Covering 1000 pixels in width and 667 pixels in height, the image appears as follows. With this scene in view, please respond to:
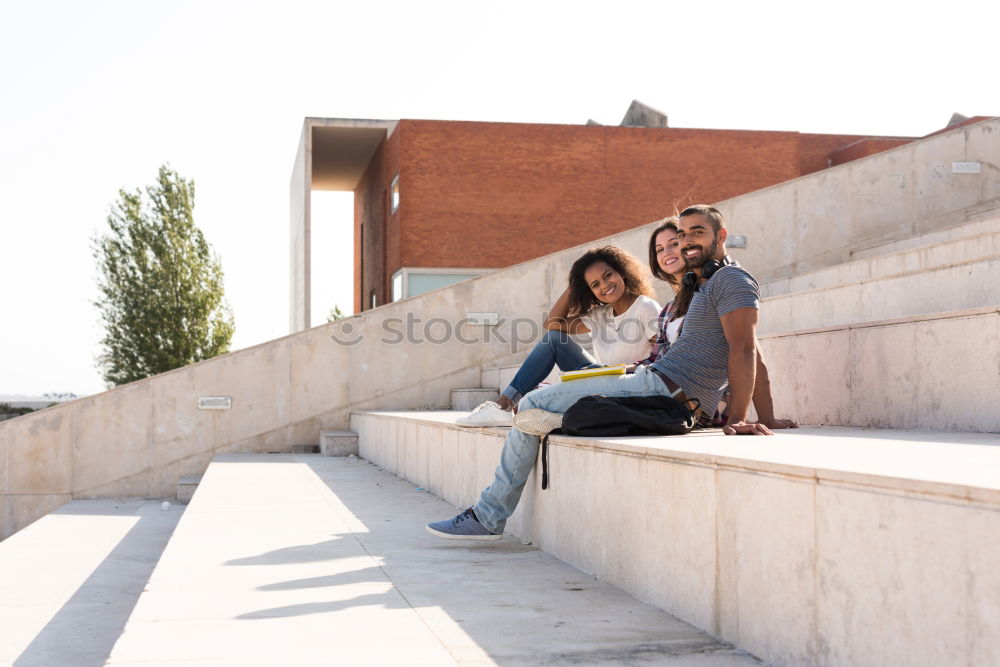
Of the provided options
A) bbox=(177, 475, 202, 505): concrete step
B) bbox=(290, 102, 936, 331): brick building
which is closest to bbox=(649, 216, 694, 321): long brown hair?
bbox=(177, 475, 202, 505): concrete step

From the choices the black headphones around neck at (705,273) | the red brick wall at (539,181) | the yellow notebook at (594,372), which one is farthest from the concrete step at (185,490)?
the red brick wall at (539,181)

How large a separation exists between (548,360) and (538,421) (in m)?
2.25

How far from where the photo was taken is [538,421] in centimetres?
461

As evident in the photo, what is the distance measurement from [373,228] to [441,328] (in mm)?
13013

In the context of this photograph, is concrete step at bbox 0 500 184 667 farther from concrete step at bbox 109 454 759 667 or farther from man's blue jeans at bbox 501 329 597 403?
man's blue jeans at bbox 501 329 597 403

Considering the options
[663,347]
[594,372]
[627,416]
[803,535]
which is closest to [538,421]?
[594,372]

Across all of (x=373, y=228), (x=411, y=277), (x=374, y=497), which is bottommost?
(x=374, y=497)

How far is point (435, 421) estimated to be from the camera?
7.50 m

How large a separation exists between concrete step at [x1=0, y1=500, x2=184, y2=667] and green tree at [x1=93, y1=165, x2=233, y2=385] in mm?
17173

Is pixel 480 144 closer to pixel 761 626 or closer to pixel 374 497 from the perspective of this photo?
pixel 374 497

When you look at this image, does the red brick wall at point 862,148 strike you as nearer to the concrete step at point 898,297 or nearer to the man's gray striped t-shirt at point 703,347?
the concrete step at point 898,297

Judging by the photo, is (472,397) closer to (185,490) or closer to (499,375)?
(499,375)

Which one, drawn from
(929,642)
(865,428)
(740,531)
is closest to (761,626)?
(740,531)

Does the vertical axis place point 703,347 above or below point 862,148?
below
